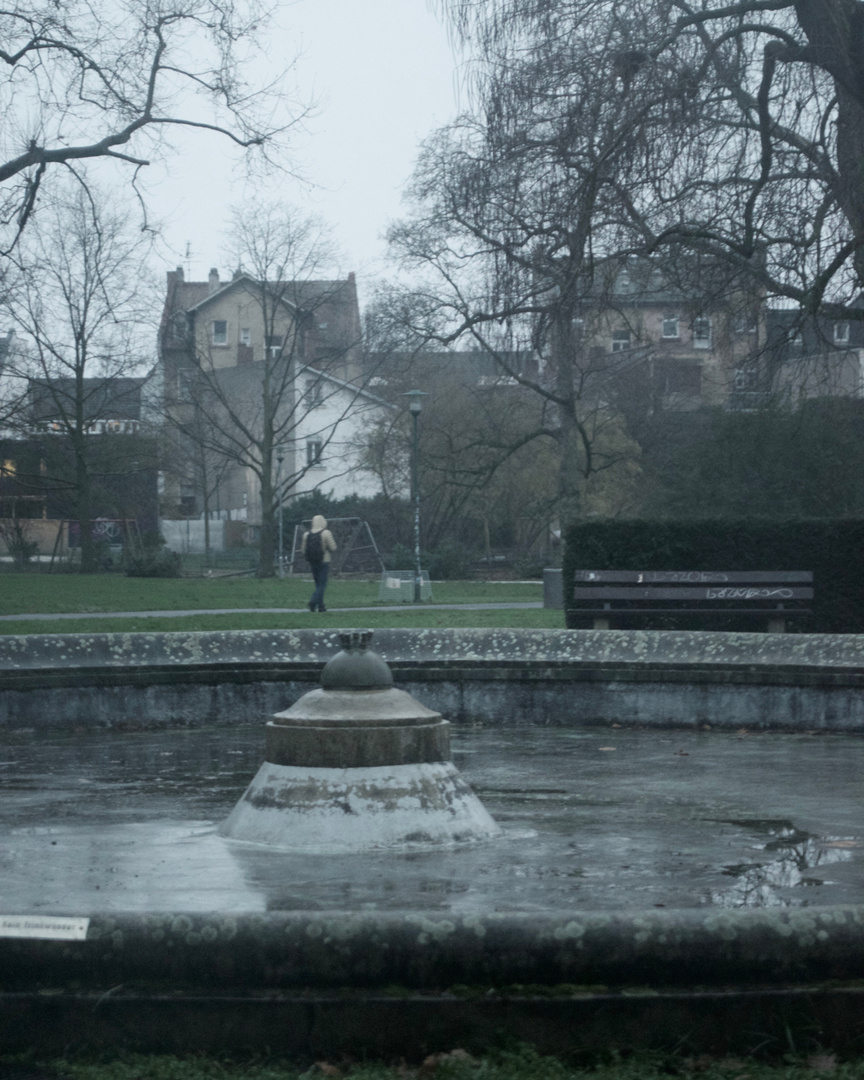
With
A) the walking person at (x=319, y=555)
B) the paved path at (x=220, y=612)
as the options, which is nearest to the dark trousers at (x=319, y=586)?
the walking person at (x=319, y=555)

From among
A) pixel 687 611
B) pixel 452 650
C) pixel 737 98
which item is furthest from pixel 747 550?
pixel 452 650

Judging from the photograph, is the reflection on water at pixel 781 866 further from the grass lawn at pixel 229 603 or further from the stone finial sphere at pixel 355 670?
the grass lawn at pixel 229 603

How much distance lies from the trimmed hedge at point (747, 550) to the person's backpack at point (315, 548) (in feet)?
21.2

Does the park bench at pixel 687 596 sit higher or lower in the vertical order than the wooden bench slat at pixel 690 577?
lower

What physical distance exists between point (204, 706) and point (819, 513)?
23.0 m

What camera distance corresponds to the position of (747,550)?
1802 cm

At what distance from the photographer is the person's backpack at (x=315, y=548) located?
23.4m

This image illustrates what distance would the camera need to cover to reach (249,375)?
6925 centimetres

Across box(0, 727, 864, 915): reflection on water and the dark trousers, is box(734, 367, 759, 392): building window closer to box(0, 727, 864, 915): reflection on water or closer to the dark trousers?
the dark trousers

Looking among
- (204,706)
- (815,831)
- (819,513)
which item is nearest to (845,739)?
(815,831)

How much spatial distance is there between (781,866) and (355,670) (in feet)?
5.51

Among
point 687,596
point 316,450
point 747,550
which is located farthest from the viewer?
point 316,450

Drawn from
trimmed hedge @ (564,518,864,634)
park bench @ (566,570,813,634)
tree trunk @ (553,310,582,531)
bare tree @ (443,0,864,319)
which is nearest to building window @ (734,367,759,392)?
trimmed hedge @ (564,518,864,634)

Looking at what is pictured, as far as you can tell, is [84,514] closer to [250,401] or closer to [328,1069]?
[250,401]
